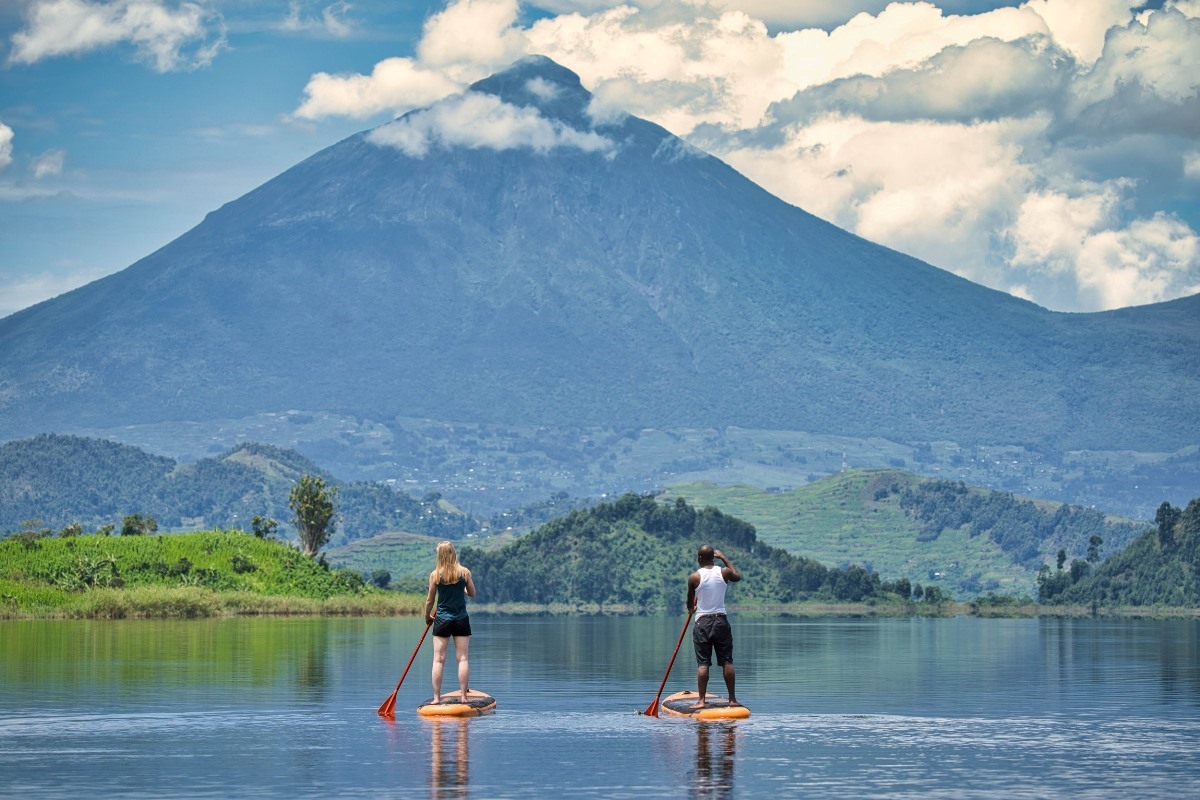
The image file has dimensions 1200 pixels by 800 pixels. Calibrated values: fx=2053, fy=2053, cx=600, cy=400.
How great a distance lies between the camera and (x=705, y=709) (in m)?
31.5

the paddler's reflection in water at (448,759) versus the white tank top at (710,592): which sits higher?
the white tank top at (710,592)

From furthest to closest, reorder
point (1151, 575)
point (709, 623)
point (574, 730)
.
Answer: point (1151, 575) → point (709, 623) → point (574, 730)

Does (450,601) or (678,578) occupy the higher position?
(450,601)

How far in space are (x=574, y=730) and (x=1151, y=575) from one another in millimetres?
137991

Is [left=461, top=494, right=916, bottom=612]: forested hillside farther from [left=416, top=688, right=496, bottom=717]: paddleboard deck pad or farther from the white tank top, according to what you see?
the white tank top

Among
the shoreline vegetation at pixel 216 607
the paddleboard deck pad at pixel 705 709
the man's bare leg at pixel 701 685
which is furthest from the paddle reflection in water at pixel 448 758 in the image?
the shoreline vegetation at pixel 216 607

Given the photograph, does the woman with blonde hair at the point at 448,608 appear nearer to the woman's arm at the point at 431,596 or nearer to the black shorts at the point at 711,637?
the woman's arm at the point at 431,596

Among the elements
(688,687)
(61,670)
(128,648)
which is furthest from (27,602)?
(688,687)

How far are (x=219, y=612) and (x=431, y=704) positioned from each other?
5504 cm

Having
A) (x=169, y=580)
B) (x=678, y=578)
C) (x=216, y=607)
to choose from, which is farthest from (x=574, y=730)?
(x=678, y=578)

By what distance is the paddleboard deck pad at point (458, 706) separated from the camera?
104 ft

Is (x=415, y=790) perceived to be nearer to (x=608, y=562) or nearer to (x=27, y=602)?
(x=27, y=602)

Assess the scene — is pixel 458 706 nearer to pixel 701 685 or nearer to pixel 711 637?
pixel 701 685

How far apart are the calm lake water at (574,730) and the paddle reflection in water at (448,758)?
0.07 meters
